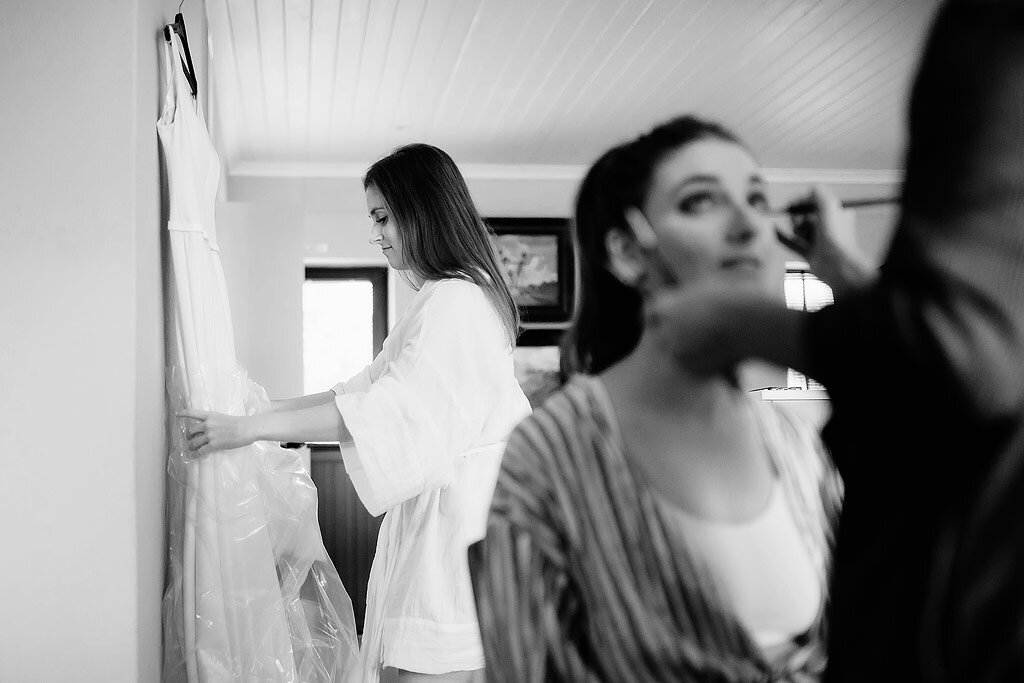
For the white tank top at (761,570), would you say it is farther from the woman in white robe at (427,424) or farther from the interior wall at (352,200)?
the interior wall at (352,200)

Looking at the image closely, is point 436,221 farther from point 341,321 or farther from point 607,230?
point 341,321

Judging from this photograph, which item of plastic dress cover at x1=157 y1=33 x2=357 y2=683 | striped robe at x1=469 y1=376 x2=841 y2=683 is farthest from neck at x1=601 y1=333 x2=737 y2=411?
plastic dress cover at x1=157 y1=33 x2=357 y2=683

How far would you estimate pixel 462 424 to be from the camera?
1464mm

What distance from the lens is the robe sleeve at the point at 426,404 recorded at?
1402mm

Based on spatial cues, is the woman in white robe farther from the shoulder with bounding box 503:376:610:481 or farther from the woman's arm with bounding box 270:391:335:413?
the shoulder with bounding box 503:376:610:481

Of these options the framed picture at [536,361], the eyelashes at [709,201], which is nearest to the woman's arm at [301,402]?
the eyelashes at [709,201]

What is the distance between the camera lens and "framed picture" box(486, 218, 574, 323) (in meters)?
4.63

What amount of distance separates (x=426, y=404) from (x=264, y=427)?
0.83 ft

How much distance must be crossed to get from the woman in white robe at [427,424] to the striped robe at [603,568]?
76 cm

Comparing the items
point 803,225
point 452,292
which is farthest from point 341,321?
point 803,225

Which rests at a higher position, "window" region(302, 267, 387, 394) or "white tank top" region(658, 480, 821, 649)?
"window" region(302, 267, 387, 394)

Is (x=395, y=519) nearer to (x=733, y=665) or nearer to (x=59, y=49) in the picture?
(x=59, y=49)

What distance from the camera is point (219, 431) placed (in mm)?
1408

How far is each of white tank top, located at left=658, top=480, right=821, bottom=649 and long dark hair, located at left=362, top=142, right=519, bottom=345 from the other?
964 millimetres
